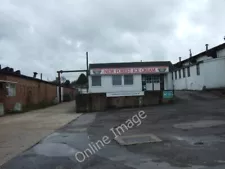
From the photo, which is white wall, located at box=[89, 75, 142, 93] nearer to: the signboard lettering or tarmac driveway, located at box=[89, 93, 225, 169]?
the signboard lettering

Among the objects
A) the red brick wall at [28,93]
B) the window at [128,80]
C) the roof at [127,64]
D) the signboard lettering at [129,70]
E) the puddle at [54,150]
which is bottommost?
the puddle at [54,150]

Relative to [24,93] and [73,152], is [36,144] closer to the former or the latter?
[73,152]

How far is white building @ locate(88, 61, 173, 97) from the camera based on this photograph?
117 feet

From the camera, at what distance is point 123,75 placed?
36.2 meters

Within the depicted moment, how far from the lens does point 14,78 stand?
29.4m

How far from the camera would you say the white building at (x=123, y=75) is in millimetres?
35781

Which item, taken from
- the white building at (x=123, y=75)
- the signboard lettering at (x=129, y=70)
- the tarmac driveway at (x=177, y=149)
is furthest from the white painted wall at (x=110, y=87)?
the tarmac driveway at (x=177, y=149)

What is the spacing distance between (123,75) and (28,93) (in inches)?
429

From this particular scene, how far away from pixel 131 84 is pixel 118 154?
28.3 m

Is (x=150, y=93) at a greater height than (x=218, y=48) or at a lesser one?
lesser

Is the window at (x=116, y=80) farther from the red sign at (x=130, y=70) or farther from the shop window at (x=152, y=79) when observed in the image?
the shop window at (x=152, y=79)

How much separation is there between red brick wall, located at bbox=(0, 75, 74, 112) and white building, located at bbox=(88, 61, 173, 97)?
6806 mm

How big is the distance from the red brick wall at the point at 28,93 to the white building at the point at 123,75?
681 centimetres

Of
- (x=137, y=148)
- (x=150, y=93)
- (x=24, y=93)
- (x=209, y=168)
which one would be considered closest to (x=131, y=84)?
(x=150, y=93)
